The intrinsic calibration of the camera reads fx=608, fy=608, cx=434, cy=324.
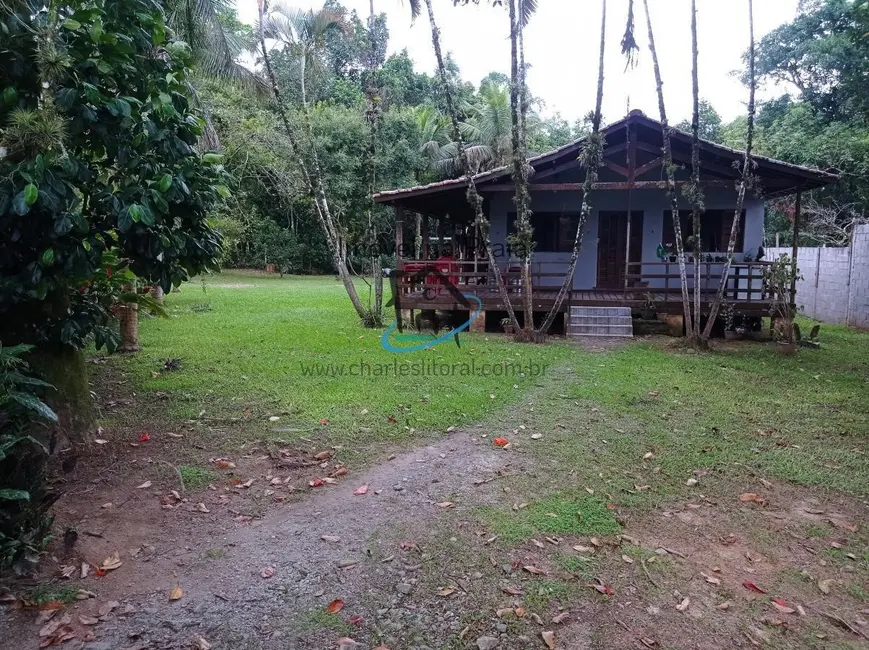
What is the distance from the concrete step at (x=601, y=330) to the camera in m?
11.4

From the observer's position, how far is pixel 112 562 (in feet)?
11.2

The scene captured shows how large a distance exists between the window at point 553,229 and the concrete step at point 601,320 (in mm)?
2950

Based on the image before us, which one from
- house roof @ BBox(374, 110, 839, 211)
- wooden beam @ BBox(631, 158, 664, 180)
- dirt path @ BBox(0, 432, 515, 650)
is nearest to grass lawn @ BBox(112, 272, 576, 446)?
dirt path @ BBox(0, 432, 515, 650)

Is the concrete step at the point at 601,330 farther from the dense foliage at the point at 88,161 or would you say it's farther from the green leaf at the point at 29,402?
the green leaf at the point at 29,402

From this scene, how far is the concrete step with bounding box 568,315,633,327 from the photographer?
11570 millimetres

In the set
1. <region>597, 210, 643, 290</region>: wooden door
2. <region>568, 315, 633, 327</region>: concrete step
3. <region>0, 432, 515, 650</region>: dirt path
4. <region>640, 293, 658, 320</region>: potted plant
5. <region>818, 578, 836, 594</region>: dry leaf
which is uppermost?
<region>597, 210, 643, 290</region>: wooden door

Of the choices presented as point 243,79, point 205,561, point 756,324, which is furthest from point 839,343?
point 243,79

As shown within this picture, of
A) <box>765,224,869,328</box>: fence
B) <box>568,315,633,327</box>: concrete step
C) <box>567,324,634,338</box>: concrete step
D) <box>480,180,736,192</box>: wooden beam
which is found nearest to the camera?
<box>480,180,736,192</box>: wooden beam

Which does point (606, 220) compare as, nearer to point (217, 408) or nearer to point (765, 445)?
point (765, 445)

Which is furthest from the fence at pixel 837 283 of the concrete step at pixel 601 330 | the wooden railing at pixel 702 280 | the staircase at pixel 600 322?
the concrete step at pixel 601 330

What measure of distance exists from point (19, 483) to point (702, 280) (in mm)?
12964

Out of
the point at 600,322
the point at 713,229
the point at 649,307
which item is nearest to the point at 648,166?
the point at 649,307

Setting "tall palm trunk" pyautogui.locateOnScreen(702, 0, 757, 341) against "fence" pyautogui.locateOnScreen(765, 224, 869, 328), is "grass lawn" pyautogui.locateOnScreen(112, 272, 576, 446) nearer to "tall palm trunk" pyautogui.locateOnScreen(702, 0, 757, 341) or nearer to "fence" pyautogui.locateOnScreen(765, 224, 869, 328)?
"tall palm trunk" pyautogui.locateOnScreen(702, 0, 757, 341)

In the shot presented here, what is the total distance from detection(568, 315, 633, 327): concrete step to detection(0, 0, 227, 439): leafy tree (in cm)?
808
